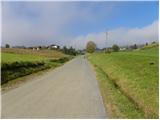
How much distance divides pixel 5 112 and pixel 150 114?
13.9 feet

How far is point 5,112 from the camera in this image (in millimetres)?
9000

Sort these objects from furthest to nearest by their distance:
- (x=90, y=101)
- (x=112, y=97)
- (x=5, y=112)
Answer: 1. (x=112, y=97)
2. (x=90, y=101)
3. (x=5, y=112)

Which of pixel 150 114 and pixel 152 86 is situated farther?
pixel 152 86

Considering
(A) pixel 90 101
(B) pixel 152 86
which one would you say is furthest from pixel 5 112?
(B) pixel 152 86

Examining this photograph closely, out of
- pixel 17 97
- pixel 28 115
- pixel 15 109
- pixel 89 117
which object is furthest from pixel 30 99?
pixel 89 117

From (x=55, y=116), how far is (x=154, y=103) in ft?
10.3

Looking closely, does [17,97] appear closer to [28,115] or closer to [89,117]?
[28,115]

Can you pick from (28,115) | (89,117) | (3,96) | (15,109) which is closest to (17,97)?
(3,96)

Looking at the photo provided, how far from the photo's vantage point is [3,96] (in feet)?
40.8

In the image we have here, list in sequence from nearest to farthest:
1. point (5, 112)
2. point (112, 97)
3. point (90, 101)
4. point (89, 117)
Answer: point (89, 117)
point (5, 112)
point (90, 101)
point (112, 97)

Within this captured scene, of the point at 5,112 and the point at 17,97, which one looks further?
the point at 17,97

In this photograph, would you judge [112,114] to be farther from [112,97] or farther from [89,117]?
[112,97]

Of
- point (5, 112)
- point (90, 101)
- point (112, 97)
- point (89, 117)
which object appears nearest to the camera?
point (89, 117)

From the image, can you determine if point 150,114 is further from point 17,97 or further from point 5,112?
point 17,97
